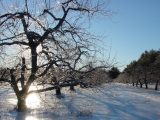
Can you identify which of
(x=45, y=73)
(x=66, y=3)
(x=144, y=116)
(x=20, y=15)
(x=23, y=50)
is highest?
(x=66, y=3)

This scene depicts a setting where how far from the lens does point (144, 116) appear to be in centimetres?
2281

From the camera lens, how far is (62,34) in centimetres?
1065

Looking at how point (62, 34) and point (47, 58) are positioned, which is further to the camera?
point (47, 58)

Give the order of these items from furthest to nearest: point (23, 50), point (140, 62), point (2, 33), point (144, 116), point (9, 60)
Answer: point (140, 62)
point (144, 116)
point (23, 50)
point (9, 60)
point (2, 33)

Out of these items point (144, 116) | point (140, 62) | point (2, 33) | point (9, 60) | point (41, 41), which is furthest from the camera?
point (140, 62)

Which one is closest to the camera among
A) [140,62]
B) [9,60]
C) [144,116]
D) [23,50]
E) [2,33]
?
[2,33]

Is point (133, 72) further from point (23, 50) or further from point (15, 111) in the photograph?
point (23, 50)

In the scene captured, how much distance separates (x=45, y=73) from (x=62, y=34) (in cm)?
161

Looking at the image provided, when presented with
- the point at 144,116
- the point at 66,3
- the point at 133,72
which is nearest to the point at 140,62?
the point at 133,72

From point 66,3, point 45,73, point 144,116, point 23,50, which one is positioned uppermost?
point 66,3

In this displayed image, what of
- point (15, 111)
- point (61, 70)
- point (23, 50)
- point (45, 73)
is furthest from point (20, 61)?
point (15, 111)

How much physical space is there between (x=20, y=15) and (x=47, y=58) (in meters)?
1.50

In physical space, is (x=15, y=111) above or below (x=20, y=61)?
below

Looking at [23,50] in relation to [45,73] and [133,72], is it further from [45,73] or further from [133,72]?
[133,72]
